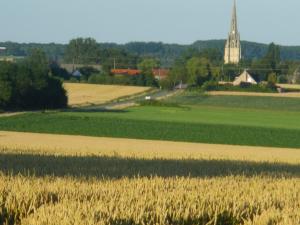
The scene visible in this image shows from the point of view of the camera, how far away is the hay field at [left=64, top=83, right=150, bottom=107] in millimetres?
89188

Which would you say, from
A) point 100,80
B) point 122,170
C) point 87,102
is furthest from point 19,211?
point 100,80

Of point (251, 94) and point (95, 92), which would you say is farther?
point (95, 92)

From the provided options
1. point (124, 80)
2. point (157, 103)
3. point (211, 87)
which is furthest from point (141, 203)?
point (124, 80)

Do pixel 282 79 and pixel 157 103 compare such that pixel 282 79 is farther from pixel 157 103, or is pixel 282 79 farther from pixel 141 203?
pixel 141 203

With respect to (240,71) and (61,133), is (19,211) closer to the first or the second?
(61,133)

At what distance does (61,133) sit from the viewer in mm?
48562

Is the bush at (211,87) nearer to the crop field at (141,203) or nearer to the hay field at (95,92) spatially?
the hay field at (95,92)

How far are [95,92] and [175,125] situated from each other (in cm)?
4456

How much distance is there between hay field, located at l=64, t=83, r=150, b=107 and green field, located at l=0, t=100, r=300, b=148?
16146 millimetres

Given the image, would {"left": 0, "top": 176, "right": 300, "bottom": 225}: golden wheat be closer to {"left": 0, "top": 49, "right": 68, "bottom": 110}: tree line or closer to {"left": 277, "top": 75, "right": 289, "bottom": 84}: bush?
{"left": 0, "top": 49, "right": 68, "bottom": 110}: tree line

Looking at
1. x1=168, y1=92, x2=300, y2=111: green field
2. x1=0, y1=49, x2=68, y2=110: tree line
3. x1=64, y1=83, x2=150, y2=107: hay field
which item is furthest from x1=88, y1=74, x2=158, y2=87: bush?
x1=0, y1=49, x2=68, y2=110: tree line

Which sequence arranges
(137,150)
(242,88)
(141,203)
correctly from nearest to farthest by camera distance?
(141,203) → (137,150) → (242,88)

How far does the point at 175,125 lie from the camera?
5662cm

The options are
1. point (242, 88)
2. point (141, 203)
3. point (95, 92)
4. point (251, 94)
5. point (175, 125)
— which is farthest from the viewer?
point (242, 88)
